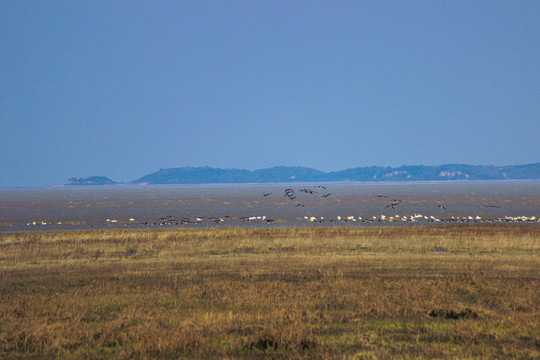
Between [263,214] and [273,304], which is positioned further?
[263,214]

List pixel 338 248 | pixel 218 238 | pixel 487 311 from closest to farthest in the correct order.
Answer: pixel 487 311 → pixel 338 248 → pixel 218 238

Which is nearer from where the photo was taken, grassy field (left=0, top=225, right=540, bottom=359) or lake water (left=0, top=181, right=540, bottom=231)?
grassy field (left=0, top=225, right=540, bottom=359)

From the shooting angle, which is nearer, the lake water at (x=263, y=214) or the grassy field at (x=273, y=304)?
the grassy field at (x=273, y=304)

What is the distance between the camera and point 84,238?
117 feet

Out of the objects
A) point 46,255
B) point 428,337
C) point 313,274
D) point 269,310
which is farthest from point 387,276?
point 46,255

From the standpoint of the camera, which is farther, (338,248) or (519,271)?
(338,248)

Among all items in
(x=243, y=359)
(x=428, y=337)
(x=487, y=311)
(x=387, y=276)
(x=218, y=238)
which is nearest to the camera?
(x=243, y=359)

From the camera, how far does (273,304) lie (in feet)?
45.7

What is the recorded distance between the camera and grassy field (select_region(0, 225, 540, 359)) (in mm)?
10344

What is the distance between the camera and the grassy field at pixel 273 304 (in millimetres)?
10344

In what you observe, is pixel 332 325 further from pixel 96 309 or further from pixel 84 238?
pixel 84 238

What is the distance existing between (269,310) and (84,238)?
2553cm

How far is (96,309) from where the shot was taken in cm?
1363

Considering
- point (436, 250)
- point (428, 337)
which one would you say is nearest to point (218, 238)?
point (436, 250)
